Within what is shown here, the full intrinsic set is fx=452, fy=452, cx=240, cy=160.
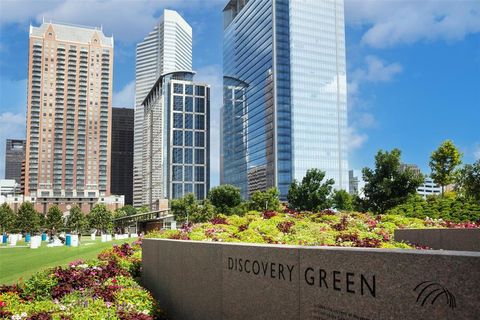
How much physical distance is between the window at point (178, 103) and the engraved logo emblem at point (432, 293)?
190 meters

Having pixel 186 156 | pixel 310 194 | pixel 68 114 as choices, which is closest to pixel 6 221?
pixel 68 114

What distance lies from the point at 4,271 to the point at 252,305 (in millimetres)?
15611

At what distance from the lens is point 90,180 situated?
171 metres

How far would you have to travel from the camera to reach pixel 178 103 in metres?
190

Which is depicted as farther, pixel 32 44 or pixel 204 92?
pixel 204 92

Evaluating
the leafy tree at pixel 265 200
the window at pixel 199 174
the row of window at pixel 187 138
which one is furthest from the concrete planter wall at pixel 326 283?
the row of window at pixel 187 138

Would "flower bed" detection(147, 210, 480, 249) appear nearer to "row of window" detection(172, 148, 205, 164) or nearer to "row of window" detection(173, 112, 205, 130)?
"row of window" detection(172, 148, 205, 164)

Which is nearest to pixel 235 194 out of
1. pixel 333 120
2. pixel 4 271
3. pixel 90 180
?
pixel 4 271

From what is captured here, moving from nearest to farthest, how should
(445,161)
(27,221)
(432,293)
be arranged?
1. (432,293)
2. (445,161)
3. (27,221)

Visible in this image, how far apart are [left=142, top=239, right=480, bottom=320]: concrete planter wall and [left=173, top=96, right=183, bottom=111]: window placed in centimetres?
18474

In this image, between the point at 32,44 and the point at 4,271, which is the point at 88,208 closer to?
the point at 32,44

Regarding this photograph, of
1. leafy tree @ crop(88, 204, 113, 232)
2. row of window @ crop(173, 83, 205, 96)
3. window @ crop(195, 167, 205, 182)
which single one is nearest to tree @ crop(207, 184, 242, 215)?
leafy tree @ crop(88, 204, 113, 232)

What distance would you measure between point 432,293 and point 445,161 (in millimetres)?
36225

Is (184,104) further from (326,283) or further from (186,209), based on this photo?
(326,283)
